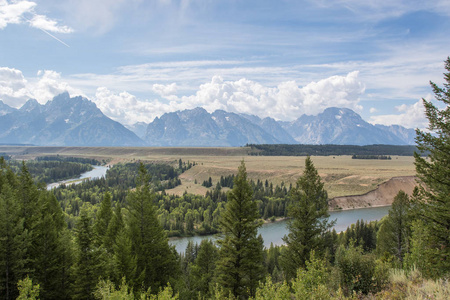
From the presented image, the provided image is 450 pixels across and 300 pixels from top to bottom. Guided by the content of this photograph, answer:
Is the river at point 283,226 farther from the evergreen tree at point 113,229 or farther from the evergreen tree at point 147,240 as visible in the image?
the evergreen tree at point 147,240

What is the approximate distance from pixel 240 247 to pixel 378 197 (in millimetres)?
119870

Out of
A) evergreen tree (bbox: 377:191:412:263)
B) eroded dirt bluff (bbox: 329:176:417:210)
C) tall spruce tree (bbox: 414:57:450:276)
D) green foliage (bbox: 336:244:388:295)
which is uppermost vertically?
tall spruce tree (bbox: 414:57:450:276)

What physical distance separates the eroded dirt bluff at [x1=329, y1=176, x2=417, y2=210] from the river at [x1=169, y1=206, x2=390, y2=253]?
13.2ft

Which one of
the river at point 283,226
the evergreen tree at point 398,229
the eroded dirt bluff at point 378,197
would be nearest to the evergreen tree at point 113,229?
the river at point 283,226

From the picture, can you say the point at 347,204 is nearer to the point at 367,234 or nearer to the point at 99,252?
the point at 367,234

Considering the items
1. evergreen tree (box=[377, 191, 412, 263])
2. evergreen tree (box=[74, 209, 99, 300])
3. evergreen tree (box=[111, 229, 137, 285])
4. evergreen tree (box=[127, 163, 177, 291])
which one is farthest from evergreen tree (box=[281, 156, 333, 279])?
evergreen tree (box=[74, 209, 99, 300])

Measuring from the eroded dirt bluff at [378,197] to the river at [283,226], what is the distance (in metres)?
4.01

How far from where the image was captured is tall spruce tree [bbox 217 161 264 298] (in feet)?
77.6

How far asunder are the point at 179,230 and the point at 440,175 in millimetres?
72100

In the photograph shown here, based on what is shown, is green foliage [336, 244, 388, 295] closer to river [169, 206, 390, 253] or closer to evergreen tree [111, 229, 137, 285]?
evergreen tree [111, 229, 137, 285]

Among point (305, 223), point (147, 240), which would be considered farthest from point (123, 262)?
point (305, 223)

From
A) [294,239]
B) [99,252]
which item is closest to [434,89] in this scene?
[294,239]

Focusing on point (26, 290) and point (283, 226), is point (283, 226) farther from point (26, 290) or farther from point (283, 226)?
point (26, 290)

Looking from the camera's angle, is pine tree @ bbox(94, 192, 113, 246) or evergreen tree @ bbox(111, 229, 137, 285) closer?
evergreen tree @ bbox(111, 229, 137, 285)
